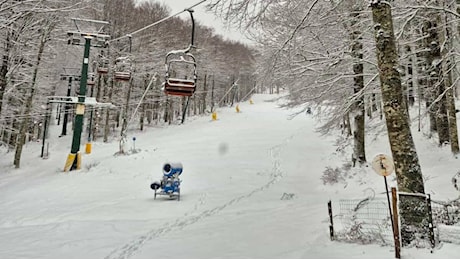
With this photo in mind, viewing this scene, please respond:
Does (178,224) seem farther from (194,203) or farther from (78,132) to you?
(78,132)

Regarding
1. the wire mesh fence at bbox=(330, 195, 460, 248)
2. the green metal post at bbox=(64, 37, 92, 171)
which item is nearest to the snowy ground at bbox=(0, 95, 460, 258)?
the wire mesh fence at bbox=(330, 195, 460, 248)

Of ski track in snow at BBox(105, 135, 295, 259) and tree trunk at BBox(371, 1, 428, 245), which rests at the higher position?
tree trunk at BBox(371, 1, 428, 245)

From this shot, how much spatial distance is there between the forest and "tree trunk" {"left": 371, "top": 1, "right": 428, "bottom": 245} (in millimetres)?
15

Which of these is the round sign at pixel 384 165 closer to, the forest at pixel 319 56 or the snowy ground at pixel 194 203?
the forest at pixel 319 56

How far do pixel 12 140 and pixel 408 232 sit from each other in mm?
26889

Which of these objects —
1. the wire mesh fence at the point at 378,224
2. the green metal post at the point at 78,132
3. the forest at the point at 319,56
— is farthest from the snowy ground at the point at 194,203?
the forest at the point at 319,56

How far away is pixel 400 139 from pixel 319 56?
16.5 feet

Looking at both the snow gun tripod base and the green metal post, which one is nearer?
the snow gun tripod base

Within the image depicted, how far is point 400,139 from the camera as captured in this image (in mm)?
4840

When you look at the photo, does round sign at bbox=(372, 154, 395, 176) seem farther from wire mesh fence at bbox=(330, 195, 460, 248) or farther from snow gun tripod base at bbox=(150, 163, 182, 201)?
snow gun tripod base at bbox=(150, 163, 182, 201)

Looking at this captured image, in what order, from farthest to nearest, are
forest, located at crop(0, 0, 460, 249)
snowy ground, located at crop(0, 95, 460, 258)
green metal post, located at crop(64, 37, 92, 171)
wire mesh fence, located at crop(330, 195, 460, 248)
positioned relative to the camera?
green metal post, located at crop(64, 37, 92, 171) < snowy ground, located at crop(0, 95, 460, 258) < forest, located at crop(0, 0, 460, 249) < wire mesh fence, located at crop(330, 195, 460, 248)

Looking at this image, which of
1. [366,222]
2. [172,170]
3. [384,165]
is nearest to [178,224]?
[172,170]

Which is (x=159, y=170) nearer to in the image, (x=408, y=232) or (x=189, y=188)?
(x=189, y=188)

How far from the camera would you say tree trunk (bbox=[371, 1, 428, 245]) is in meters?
4.72
